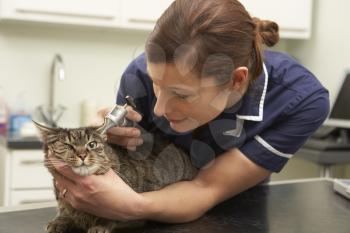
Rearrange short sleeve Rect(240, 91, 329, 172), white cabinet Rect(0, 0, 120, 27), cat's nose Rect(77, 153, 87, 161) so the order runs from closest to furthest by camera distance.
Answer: cat's nose Rect(77, 153, 87, 161)
short sleeve Rect(240, 91, 329, 172)
white cabinet Rect(0, 0, 120, 27)

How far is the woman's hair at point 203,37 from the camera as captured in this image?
35.4 inches

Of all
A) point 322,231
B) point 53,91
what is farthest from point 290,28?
point 322,231

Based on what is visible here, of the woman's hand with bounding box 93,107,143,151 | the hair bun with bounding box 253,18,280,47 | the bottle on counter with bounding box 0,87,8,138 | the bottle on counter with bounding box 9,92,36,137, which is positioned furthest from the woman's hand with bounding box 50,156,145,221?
the bottle on counter with bounding box 0,87,8,138

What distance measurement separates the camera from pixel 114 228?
0.95 metres

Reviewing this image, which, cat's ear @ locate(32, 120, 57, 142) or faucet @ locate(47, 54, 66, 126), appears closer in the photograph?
cat's ear @ locate(32, 120, 57, 142)

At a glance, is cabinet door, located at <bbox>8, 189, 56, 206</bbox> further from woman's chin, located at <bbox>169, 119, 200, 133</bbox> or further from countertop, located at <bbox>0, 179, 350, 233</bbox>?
woman's chin, located at <bbox>169, 119, 200, 133</bbox>

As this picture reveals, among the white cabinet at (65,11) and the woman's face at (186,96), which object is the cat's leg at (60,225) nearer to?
the woman's face at (186,96)

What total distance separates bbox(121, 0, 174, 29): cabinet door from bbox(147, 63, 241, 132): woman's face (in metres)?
1.64

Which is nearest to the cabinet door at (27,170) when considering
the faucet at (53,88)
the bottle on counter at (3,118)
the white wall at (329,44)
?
the bottle on counter at (3,118)

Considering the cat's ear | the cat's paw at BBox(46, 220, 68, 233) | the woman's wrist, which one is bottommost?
the cat's paw at BBox(46, 220, 68, 233)

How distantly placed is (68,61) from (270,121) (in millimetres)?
1915

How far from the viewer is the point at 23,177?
2.24m

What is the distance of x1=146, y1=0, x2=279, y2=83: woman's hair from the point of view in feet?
2.95

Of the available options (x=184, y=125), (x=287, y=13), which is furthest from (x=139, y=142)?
(x=287, y=13)
